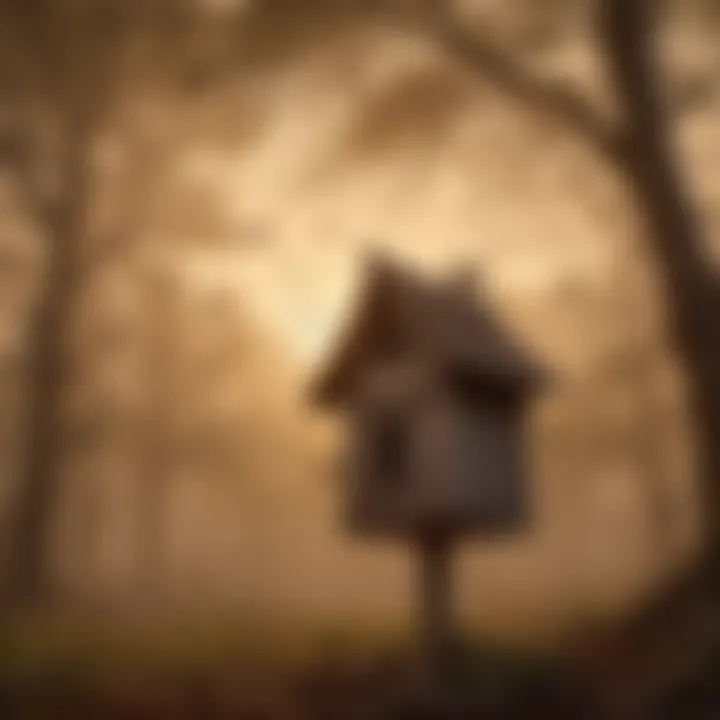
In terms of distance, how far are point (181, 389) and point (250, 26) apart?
1.69ft

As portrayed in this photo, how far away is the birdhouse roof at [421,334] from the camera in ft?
3.81

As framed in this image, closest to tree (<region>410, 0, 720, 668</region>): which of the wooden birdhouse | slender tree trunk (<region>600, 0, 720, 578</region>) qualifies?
slender tree trunk (<region>600, 0, 720, 578</region>)

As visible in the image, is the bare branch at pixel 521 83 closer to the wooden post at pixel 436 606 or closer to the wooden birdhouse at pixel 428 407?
the wooden birdhouse at pixel 428 407

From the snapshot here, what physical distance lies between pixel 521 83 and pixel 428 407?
0.50m

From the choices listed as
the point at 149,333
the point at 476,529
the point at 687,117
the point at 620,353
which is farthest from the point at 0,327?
the point at 687,117

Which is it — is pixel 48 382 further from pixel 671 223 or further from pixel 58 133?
pixel 671 223

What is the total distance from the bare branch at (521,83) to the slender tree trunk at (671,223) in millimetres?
33

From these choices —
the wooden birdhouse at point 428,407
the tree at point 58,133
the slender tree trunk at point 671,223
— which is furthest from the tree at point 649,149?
the tree at point 58,133

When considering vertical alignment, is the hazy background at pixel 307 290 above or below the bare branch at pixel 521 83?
below

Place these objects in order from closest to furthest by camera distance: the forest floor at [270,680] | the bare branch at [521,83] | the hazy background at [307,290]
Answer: the forest floor at [270,680] → the hazy background at [307,290] → the bare branch at [521,83]

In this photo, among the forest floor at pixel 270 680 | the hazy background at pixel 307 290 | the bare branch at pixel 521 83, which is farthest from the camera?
the bare branch at pixel 521 83

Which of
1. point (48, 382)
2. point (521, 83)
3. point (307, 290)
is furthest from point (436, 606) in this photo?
point (521, 83)

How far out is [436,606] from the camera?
117 cm

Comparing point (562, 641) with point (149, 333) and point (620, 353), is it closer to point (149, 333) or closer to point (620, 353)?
point (620, 353)
